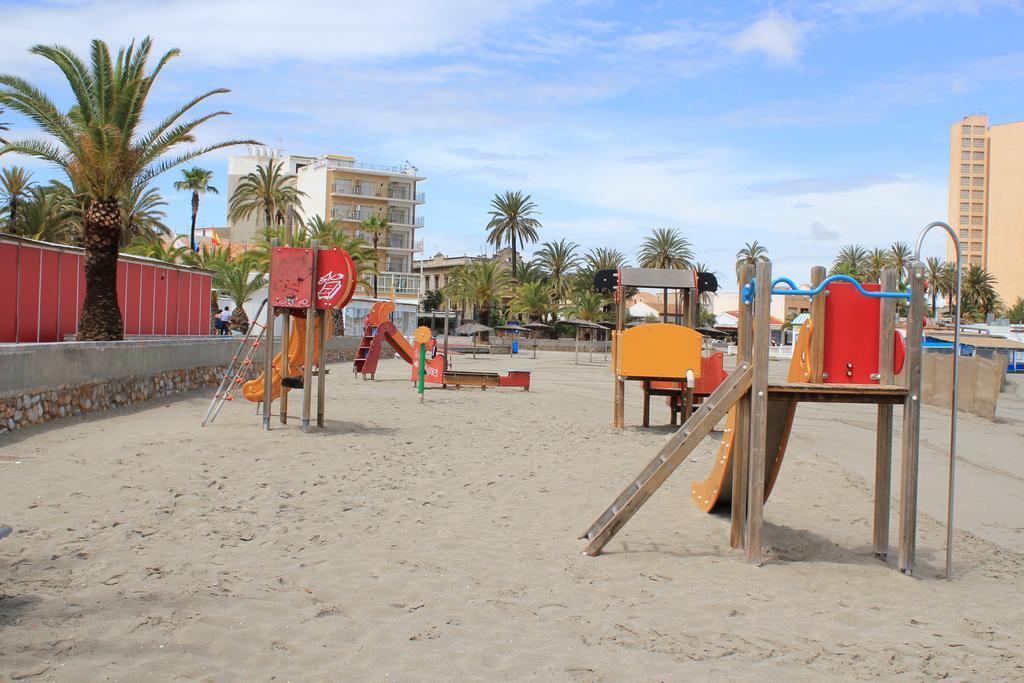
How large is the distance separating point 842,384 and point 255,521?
14.9ft

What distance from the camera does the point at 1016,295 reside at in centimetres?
13300

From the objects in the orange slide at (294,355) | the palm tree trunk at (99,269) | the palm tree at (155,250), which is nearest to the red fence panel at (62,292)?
the palm tree trunk at (99,269)

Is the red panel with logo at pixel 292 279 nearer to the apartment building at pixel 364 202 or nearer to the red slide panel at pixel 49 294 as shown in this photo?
the red slide panel at pixel 49 294

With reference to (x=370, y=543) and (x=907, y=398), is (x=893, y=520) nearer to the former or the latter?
(x=907, y=398)

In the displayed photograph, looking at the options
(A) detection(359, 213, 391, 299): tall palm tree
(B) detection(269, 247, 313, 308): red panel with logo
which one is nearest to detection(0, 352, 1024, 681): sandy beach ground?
(B) detection(269, 247, 313, 308): red panel with logo

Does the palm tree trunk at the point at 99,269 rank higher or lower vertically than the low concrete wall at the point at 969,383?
higher

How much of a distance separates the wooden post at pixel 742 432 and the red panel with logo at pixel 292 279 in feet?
23.2

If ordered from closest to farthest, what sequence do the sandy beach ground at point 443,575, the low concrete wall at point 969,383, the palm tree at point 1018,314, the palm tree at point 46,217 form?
the sandy beach ground at point 443,575, the low concrete wall at point 969,383, the palm tree at point 46,217, the palm tree at point 1018,314

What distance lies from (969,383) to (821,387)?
21.1 meters

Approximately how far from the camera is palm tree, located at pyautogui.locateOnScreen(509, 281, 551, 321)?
80.3m

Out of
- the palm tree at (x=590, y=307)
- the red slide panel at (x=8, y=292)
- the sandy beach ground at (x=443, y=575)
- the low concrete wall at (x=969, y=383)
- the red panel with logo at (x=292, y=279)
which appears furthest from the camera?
the palm tree at (x=590, y=307)

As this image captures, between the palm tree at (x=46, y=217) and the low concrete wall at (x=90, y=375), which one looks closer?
the low concrete wall at (x=90, y=375)

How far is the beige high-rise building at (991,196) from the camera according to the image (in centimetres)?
13188

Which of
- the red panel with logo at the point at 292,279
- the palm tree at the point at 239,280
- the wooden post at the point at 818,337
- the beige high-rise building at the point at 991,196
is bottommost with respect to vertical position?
the wooden post at the point at 818,337
